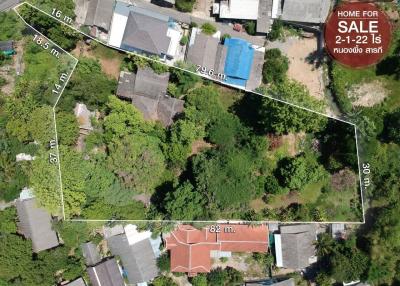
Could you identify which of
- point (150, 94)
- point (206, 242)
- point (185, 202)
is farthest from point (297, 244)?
point (150, 94)

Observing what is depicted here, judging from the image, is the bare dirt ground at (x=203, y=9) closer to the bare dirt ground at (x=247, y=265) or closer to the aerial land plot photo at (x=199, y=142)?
the aerial land plot photo at (x=199, y=142)

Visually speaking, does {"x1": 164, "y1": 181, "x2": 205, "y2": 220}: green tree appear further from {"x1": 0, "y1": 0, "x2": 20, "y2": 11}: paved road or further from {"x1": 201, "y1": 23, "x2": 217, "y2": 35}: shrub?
{"x1": 0, "y1": 0, "x2": 20, "y2": 11}: paved road

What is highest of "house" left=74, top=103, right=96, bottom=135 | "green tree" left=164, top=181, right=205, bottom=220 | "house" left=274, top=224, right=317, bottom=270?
"house" left=74, top=103, right=96, bottom=135

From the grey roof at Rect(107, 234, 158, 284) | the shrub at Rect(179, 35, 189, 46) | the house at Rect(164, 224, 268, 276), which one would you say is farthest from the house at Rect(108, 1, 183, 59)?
the grey roof at Rect(107, 234, 158, 284)

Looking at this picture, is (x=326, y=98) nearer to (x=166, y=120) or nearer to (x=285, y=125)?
(x=285, y=125)

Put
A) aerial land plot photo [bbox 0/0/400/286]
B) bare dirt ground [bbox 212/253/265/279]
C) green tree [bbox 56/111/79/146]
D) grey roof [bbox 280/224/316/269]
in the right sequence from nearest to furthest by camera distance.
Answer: aerial land plot photo [bbox 0/0/400/286], green tree [bbox 56/111/79/146], grey roof [bbox 280/224/316/269], bare dirt ground [bbox 212/253/265/279]
